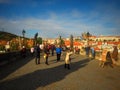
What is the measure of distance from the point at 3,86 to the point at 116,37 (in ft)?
559

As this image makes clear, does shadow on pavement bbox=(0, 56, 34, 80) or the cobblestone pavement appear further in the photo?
shadow on pavement bbox=(0, 56, 34, 80)

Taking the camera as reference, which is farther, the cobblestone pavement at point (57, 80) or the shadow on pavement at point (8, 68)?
the shadow on pavement at point (8, 68)

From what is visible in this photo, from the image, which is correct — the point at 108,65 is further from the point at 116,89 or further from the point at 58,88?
the point at 58,88

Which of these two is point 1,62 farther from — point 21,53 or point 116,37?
point 116,37

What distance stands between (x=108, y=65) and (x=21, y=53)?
13070 mm

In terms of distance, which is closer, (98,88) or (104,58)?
(98,88)

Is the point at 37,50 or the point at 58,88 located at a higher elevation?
the point at 37,50

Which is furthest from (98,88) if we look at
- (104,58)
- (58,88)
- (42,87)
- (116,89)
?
(104,58)

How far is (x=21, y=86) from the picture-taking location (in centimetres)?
798

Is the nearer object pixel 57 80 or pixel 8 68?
pixel 57 80

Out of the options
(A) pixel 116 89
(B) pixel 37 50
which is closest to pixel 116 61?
(B) pixel 37 50

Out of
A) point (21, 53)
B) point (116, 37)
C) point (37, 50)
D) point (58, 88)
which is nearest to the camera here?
point (58, 88)

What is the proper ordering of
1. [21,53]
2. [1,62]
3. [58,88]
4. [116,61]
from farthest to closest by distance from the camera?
[21,53] < [116,61] < [1,62] < [58,88]

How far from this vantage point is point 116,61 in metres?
18.6
